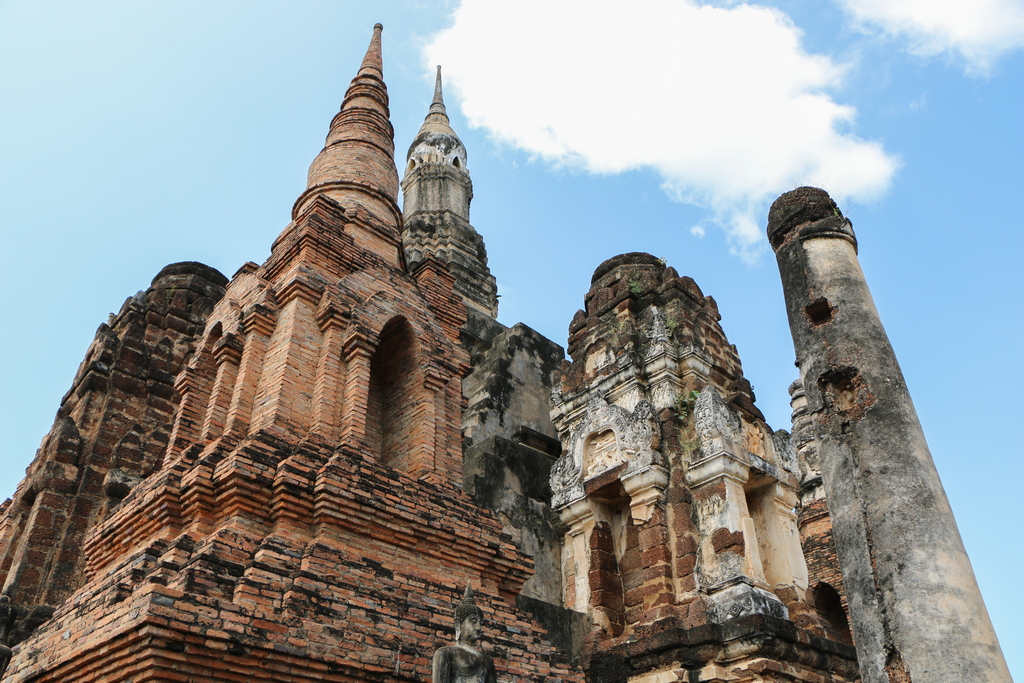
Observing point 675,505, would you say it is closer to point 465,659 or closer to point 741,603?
point 741,603

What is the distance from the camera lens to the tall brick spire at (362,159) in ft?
36.7

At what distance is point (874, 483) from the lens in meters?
6.22

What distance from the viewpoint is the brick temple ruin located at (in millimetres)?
6094

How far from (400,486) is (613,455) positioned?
398 cm

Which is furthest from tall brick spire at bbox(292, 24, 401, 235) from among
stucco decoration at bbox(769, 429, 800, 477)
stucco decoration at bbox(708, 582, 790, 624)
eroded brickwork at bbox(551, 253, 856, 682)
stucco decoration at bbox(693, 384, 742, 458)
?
stucco decoration at bbox(708, 582, 790, 624)

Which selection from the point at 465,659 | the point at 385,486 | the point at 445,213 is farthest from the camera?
the point at 445,213

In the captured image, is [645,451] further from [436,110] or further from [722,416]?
[436,110]

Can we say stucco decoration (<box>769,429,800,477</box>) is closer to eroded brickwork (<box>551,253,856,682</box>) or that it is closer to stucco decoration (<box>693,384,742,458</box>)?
eroded brickwork (<box>551,253,856,682</box>)

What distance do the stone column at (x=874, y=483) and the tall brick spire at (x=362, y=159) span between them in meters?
5.60

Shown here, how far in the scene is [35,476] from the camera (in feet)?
34.1

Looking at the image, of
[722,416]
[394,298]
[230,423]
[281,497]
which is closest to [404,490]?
[281,497]

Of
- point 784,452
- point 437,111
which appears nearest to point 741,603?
point 784,452

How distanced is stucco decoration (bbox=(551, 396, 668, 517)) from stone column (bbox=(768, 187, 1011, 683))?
11.1ft

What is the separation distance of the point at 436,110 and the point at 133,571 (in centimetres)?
2435
